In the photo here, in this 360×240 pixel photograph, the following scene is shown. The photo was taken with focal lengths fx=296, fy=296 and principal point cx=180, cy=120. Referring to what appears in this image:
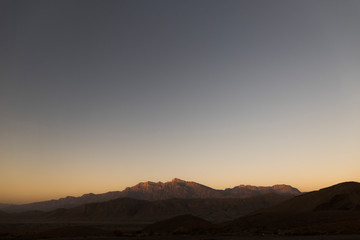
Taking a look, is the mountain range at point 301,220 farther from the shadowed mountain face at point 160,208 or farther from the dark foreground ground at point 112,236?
the shadowed mountain face at point 160,208

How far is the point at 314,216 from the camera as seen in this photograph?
47.3m

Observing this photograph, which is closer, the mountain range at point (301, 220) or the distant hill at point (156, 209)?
the mountain range at point (301, 220)

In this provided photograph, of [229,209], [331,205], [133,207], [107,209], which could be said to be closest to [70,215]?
[107,209]

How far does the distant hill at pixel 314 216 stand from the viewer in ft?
112

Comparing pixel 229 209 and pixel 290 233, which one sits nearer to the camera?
pixel 290 233

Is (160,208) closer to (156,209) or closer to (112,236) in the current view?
(156,209)

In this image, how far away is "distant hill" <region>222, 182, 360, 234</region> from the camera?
34.1m

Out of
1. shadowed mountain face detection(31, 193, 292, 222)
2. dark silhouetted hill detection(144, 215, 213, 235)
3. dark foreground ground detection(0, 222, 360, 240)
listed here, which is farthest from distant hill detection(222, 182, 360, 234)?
shadowed mountain face detection(31, 193, 292, 222)

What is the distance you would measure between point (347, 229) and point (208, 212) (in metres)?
108

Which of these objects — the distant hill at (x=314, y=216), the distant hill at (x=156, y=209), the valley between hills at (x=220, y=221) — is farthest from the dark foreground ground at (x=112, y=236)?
the distant hill at (x=156, y=209)

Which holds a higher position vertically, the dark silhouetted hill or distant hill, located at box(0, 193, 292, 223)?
distant hill, located at box(0, 193, 292, 223)

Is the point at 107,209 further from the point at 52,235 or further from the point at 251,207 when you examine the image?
the point at 52,235

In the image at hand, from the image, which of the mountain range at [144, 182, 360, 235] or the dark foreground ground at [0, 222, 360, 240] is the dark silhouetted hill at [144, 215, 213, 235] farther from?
the dark foreground ground at [0, 222, 360, 240]

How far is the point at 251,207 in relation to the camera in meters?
145
